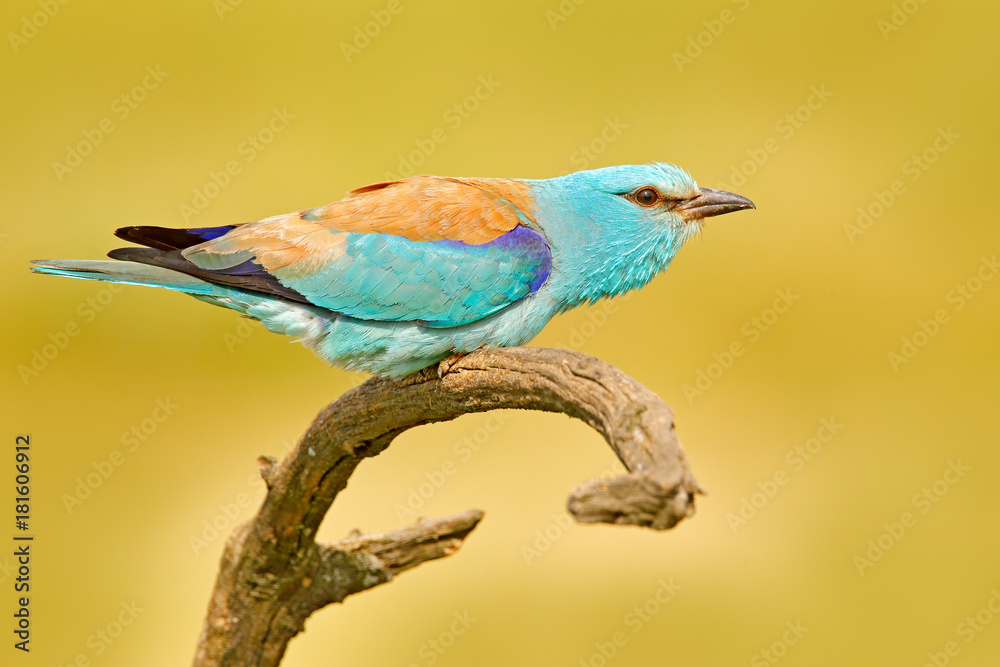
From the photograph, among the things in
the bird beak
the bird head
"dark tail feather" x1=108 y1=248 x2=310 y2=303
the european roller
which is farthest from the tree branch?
the bird beak

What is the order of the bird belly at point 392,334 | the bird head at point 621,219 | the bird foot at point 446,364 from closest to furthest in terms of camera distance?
the bird foot at point 446,364
the bird belly at point 392,334
the bird head at point 621,219

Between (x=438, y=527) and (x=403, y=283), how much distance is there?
Answer: 755mm

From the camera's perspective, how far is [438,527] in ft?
8.83

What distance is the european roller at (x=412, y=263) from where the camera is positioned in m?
2.81

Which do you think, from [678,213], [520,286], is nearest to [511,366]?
[520,286]

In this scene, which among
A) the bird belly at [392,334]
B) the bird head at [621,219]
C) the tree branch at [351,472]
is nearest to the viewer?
the tree branch at [351,472]

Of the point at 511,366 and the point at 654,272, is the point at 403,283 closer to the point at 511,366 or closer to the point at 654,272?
the point at 511,366

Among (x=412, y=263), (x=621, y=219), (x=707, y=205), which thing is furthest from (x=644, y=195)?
(x=412, y=263)

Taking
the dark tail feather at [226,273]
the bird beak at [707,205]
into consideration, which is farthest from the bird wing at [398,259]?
the bird beak at [707,205]

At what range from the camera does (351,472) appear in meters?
2.93

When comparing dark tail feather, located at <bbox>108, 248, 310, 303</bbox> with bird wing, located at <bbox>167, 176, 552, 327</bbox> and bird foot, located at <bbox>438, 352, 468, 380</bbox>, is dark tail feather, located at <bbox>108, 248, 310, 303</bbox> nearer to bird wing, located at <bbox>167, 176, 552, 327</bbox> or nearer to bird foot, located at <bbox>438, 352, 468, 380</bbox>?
bird wing, located at <bbox>167, 176, 552, 327</bbox>

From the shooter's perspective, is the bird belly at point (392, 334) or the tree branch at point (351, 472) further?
the bird belly at point (392, 334)

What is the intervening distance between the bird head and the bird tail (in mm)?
1143

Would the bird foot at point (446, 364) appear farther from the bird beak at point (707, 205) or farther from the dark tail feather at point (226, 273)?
the bird beak at point (707, 205)
